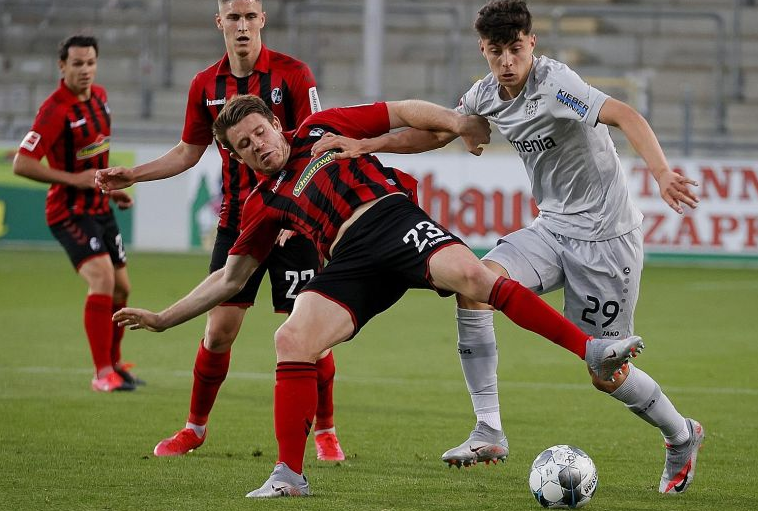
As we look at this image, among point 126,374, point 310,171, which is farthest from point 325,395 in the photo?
point 126,374

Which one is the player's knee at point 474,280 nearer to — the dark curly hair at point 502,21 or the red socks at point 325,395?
the dark curly hair at point 502,21

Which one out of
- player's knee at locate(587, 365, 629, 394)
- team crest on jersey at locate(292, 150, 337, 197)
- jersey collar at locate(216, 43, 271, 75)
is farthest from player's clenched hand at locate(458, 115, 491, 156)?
jersey collar at locate(216, 43, 271, 75)

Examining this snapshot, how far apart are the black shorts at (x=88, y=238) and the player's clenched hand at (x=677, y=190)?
4728mm

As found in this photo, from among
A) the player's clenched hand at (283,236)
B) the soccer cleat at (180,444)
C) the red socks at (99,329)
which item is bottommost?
the red socks at (99,329)

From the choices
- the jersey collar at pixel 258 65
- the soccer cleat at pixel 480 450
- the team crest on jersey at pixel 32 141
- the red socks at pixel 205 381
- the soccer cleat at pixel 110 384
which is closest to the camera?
the soccer cleat at pixel 480 450

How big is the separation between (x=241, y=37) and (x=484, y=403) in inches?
86.6

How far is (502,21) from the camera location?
5.35 m

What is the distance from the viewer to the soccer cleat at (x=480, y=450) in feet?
17.0

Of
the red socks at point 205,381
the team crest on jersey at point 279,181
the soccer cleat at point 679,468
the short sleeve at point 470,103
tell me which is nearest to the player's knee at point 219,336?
the red socks at point 205,381

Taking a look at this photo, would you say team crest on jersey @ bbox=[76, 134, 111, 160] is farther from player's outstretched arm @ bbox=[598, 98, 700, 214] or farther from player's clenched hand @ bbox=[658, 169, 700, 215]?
player's clenched hand @ bbox=[658, 169, 700, 215]

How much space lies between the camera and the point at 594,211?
5.73 m

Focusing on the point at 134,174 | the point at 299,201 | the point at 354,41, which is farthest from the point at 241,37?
the point at 354,41

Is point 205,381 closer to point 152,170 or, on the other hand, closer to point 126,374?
point 152,170

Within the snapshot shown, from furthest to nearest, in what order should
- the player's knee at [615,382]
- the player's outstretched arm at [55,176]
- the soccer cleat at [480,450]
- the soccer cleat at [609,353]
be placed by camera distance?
the player's outstretched arm at [55,176] < the player's knee at [615,382] < the soccer cleat at [480,450] < the soccer cleat at [609,353]
